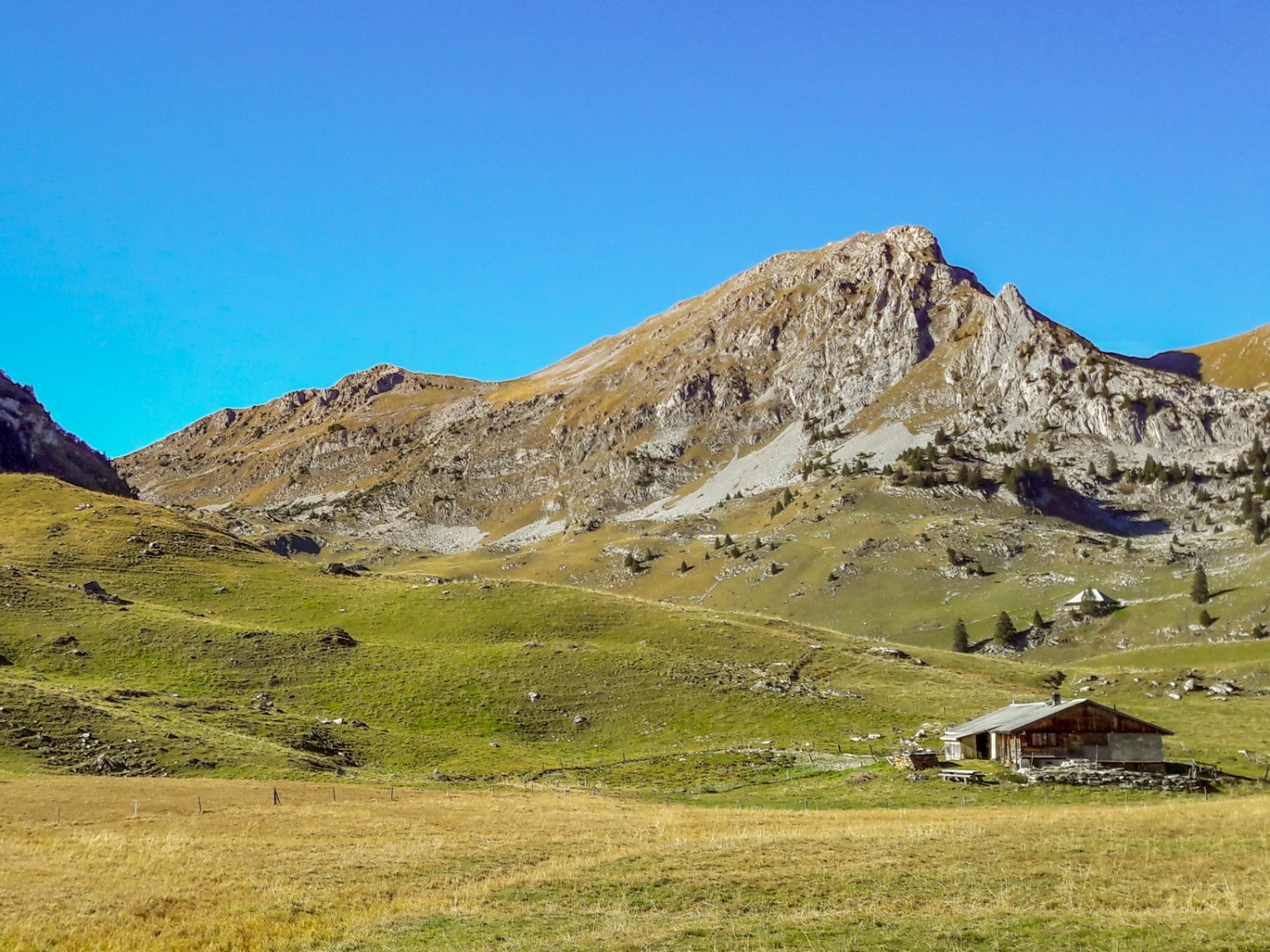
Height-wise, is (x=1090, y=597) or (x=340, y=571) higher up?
(x=340, y=571)

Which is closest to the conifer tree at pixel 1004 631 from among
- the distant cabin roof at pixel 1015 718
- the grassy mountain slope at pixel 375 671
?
the grassy mountain slope at pixel 375 671

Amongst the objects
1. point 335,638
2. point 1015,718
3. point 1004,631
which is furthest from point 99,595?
point 1004,631

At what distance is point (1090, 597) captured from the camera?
190125 mm

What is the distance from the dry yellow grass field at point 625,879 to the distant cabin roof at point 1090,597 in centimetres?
15200

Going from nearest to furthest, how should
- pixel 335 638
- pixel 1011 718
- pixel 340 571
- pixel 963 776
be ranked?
pixel 963 776
pixel 1011 718
pixel 335 638
pixel 340 571

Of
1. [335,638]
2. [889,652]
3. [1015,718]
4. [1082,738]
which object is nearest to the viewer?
[1082,738]

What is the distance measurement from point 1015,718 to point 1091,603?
416 feet

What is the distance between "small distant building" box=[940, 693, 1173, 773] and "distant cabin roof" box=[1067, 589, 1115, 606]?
12469 centimetres

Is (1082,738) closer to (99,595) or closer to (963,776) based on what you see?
(963,776)

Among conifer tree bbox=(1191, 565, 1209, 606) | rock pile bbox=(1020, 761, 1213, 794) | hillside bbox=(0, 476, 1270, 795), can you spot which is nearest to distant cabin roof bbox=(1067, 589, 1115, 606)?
conifer tree bbox=(1191, 565, 1209, 606)

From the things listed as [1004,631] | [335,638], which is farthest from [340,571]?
[1004,631]

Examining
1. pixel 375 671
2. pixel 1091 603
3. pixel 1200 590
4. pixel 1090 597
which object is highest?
pixel 1200 590

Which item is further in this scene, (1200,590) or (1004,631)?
(1200,590)

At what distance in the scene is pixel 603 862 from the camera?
3406cm
